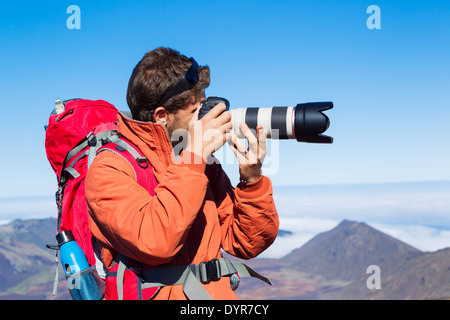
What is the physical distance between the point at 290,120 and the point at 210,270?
1063 mm

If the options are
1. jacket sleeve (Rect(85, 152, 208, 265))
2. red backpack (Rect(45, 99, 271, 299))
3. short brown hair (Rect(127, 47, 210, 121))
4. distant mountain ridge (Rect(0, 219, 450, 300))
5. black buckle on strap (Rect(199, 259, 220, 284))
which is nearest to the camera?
jacket sleeve (Rect(85, 152, 208, 265))

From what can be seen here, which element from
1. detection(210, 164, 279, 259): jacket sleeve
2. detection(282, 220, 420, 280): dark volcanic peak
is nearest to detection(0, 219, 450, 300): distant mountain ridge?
detection(282, 220, 420, 280): dark volcanic peak

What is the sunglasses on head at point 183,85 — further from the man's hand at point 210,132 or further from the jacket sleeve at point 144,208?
the jacket sleeve at point 144,208

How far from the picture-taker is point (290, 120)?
2.88 metres

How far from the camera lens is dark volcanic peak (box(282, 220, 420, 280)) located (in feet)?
445

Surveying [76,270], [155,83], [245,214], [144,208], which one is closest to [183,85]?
[155,83]

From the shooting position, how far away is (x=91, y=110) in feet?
11.6

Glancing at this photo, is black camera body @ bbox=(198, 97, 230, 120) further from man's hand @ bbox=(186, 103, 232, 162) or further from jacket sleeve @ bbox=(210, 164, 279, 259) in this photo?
jacket sleeve @ bbox=(210, 164, 279, 259)

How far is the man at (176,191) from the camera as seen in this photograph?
226 centimetres

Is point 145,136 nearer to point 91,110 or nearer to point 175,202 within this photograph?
point 175,202

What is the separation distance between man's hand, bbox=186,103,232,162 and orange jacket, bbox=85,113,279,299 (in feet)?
0.23

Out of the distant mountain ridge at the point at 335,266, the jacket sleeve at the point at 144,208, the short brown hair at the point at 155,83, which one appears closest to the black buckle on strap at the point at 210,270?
the jacket sleeve at the point at 144,208

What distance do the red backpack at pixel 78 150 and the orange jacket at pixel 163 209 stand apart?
4.9 inches
